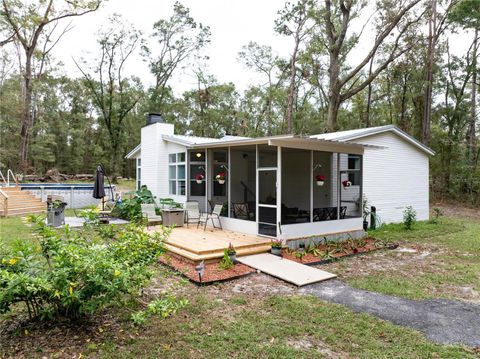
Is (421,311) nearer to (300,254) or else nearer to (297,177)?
(300,254)

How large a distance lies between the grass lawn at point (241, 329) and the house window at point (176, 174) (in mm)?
5628

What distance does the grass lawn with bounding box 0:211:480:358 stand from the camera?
3141 mm

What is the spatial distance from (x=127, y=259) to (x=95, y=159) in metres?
30.0

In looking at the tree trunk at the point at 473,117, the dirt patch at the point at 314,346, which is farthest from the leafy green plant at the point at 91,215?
the tree trunk at the point at 473,117

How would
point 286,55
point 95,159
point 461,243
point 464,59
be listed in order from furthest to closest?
point 95,159 < point 286,55 < point 464,59 < point 461,243

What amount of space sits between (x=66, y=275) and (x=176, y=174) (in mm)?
8327

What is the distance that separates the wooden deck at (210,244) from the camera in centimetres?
633

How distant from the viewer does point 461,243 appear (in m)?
8.72

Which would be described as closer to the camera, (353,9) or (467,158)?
(353,9)

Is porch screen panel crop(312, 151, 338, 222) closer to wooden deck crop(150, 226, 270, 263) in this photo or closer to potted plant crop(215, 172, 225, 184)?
potted plant crop(215, 172, 225, 184)

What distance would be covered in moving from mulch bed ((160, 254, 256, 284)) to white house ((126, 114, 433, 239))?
196cm

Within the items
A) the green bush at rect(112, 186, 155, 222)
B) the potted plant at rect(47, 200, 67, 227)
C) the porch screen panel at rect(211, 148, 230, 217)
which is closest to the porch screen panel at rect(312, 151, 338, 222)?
the porch screen panel at rect(211, 148, 230, 217)

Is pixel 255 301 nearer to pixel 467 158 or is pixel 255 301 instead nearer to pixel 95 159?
pixel 467 158

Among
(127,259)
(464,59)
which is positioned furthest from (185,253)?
(464,59)
